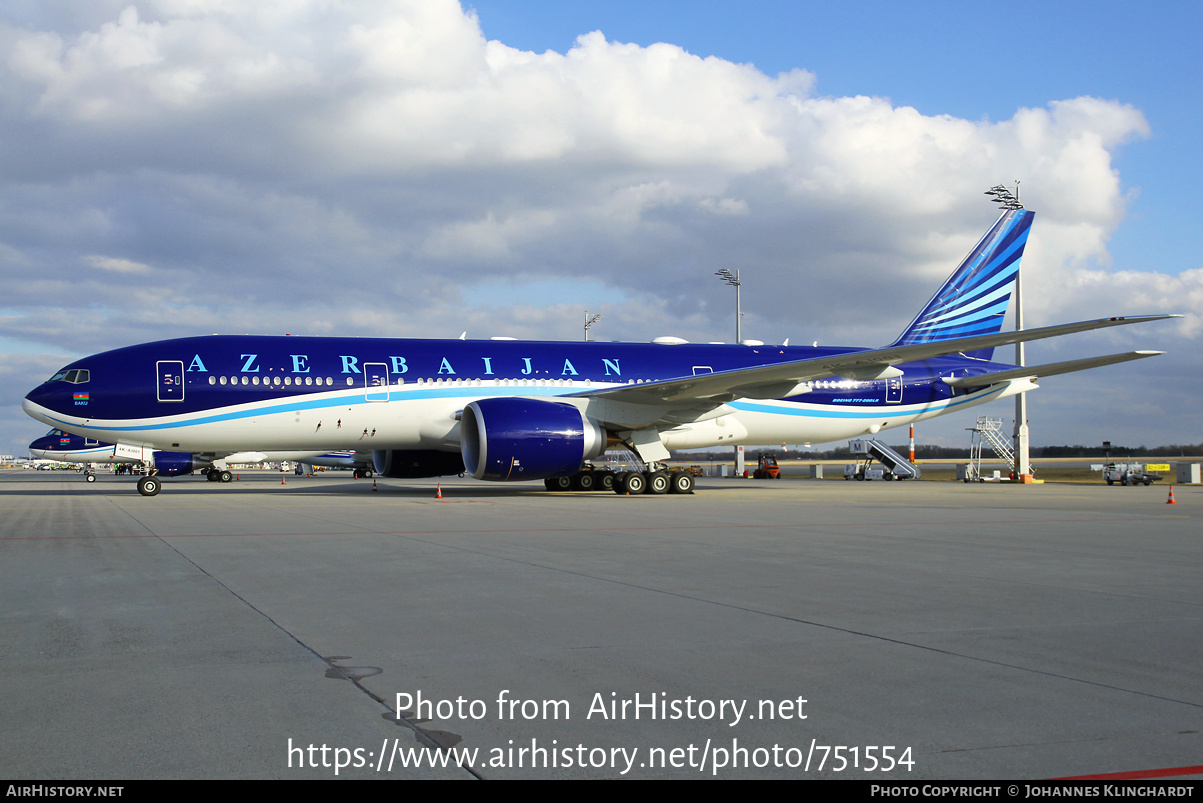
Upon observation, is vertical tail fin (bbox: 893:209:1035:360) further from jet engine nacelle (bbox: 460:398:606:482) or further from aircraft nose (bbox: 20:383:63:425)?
aircraft nose (bbox: 20:383:63:425)

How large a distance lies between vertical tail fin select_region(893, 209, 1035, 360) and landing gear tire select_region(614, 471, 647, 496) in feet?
31.6

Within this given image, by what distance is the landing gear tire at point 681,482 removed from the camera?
2114 cm

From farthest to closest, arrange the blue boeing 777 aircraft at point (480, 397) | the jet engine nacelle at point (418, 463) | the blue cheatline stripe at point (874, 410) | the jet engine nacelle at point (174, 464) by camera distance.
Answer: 1. the jet engine nacelle at point (174, 464)
2. the blue cheatline stripe at point (874, 410)
3. the jet engine nacelle at point (418, 463)
4. the blue boeing 777 aircraft at point (480, 397)

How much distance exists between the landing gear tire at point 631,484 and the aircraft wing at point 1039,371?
965 centimetres

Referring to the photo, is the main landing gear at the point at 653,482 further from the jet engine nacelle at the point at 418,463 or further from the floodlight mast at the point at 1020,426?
the floodlight mast at the point at 1020,426

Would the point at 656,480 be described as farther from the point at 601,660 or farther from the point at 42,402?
the point at 601,660

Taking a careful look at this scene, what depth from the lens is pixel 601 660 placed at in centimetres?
432

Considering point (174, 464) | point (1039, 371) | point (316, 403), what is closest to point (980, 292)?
point (1039, 371)

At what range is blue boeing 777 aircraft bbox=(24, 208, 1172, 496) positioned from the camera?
18172mm

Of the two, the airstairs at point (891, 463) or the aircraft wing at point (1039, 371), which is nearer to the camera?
the aircraft wing at point (1039, 371)

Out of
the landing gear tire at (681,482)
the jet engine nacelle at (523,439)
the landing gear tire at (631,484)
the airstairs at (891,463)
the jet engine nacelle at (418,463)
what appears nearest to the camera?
the jet engine nacelle at (523,439)

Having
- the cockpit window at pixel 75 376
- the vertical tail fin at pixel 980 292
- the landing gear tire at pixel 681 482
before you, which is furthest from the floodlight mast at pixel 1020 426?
the cockpit window at pixel 75 376
